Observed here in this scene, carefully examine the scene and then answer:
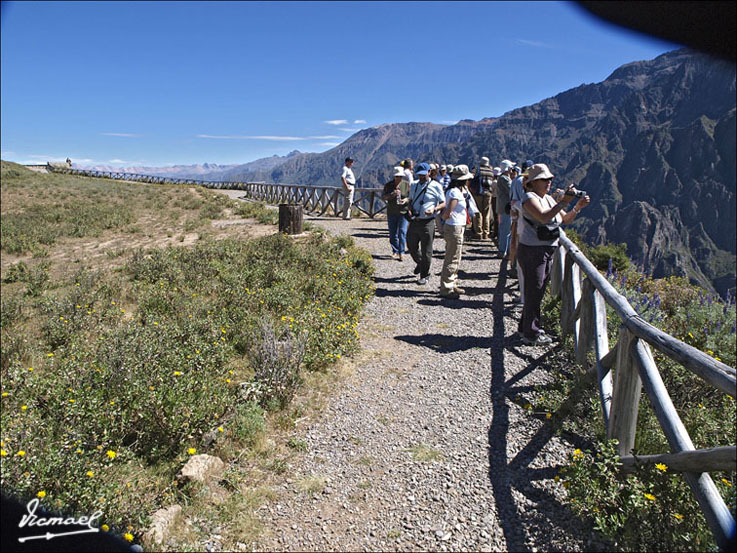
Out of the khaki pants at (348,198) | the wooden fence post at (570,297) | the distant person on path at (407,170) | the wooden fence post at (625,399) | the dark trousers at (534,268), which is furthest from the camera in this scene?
the khaki pants at (348,198)

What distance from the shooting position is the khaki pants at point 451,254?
7.40 meters

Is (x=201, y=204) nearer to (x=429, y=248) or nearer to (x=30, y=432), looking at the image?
(x=429, y=248)

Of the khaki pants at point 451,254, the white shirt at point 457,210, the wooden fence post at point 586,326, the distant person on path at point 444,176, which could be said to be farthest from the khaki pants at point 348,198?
the wooden fence post at point 586,326

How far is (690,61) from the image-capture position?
1.16 metres

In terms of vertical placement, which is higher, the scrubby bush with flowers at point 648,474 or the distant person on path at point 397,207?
the distant person on path at point 397,207

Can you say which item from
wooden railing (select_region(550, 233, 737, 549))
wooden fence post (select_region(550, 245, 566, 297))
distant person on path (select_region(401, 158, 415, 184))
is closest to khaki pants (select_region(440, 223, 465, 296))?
wooden fence post (select_region(550, 245, 566, 297))

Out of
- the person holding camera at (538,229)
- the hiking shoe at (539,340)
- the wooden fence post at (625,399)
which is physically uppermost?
the person holding camera at (538,229)

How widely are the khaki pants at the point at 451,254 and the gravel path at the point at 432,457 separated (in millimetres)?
1431

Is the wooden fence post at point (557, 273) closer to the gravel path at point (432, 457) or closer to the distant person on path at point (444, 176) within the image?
the gravel path at point (432, 457)

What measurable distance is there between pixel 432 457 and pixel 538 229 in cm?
298

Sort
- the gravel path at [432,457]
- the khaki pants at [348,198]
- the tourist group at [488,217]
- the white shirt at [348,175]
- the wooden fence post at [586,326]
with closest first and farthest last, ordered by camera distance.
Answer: the gravel path at [432,457] → the wooden fence post at [586,326] → the tourist group at [488,217] → the white shirt at [348,175] → the khaki pants at [348,198]

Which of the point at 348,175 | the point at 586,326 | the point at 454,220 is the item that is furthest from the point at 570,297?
the point at 348,175

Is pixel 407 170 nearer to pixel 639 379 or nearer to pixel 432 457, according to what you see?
pixel 432 457

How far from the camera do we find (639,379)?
10.8 feet
